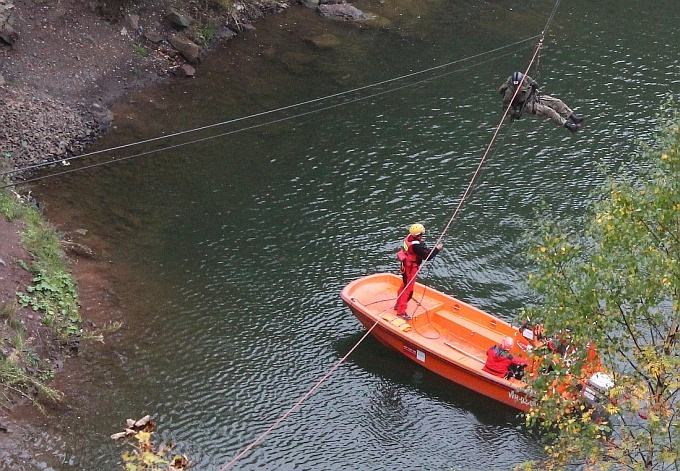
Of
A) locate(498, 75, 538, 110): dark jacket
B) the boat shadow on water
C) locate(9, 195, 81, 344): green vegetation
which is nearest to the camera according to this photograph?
the boat shadow on water

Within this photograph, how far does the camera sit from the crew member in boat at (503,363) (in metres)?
16.3

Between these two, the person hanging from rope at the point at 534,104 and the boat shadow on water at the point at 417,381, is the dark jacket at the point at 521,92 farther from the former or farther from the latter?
the boat shadow on water at the point at 417,381

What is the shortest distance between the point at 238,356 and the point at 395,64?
17.2m

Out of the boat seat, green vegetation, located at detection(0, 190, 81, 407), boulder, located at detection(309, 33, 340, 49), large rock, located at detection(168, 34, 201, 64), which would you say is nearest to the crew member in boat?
the boat seat

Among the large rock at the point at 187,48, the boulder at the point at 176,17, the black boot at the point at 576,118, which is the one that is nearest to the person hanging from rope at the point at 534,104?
the black boot at the point at 576,118

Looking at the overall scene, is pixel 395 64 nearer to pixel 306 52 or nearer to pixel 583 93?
Answer: pixel 306 52

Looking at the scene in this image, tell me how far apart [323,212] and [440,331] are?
227 inches

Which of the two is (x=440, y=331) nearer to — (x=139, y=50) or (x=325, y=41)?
(x=139, y=50)

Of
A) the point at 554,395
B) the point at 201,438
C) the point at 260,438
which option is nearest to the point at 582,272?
the point at 554,395

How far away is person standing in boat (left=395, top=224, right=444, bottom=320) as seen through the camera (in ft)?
57.8

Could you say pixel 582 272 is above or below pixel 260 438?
above

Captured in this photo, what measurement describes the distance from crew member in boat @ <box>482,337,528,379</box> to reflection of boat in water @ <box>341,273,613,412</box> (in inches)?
4.9

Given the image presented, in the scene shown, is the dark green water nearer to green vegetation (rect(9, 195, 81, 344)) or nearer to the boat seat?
green vegetation (rect(9, 195, 81, 344))

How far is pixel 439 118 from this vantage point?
91.5 feet
